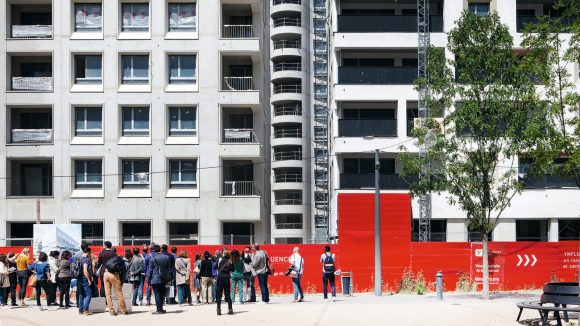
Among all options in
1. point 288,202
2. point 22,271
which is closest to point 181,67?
point 22,271

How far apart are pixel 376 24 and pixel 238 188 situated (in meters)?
12.9

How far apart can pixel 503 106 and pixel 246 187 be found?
866 inches

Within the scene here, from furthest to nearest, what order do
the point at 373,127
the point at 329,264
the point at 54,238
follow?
the point at 373,127, the point at 54,238, the point at 329,264

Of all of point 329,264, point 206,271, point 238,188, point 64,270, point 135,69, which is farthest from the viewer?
point 238,188

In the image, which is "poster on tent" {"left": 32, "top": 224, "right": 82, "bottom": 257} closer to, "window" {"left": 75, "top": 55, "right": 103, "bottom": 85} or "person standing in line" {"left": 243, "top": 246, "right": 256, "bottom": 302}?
"person standing in line" {"left": 243, "top": 246, "right": 256, "bottom": 302}

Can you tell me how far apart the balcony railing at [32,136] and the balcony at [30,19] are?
5.14 metres

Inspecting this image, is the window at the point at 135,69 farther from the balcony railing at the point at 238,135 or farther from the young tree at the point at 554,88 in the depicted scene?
the young tree at the point at 554,88

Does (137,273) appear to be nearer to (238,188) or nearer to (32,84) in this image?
(238,188)

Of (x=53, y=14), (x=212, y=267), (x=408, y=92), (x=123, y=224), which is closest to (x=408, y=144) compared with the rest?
(x=408, y=92)

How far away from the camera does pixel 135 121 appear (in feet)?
152

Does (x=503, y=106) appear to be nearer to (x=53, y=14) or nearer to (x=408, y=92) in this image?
(x=408, y=92)

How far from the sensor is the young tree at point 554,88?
20.6m

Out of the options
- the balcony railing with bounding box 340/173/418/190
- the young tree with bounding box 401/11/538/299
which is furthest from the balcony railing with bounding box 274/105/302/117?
the young tree with bounding box 401/11/538/299

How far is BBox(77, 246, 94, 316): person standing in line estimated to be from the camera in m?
22.5
